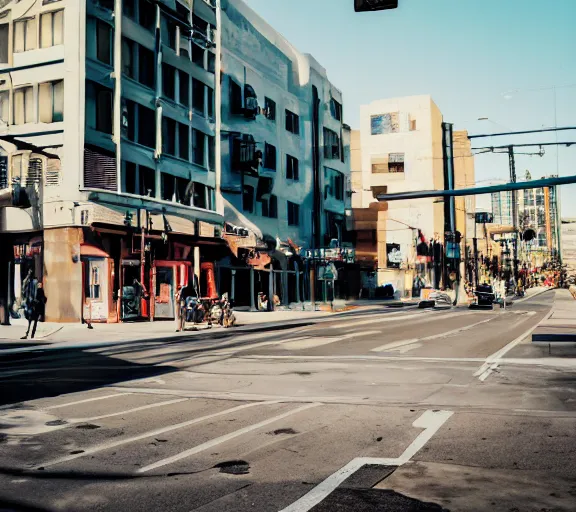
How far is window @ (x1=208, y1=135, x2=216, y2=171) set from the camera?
4431 cm

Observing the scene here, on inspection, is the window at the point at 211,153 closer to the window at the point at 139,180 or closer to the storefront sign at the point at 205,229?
the storefront sign at the point at 205,229

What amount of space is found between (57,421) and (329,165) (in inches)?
2226

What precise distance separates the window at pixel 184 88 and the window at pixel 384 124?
8284cm

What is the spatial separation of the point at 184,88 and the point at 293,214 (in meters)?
17.7

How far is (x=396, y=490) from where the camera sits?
5.84 metres

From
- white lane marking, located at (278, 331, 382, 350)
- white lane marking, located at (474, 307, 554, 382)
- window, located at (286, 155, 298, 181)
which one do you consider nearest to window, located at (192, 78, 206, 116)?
window, located at (286, 155, 298, 181)

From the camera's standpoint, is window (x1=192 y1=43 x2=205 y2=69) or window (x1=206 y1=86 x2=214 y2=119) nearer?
window (x1=192 y1=43 x2=205 y2=69)

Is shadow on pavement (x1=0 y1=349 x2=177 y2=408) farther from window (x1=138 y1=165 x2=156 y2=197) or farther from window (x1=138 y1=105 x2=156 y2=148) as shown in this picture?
window (x1=138 y1=105 x2=156 y2=148)

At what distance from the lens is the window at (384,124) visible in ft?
395

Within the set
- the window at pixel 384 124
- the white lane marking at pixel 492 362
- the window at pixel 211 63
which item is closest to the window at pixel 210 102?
the window at pixel 211 63

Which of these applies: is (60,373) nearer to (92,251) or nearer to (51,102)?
(92,251)

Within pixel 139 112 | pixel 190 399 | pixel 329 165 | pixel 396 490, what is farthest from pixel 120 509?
pixel 329 165

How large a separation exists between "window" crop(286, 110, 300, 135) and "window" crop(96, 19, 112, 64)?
77.5 ft

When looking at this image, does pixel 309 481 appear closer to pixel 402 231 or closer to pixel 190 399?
pixel 190 399
